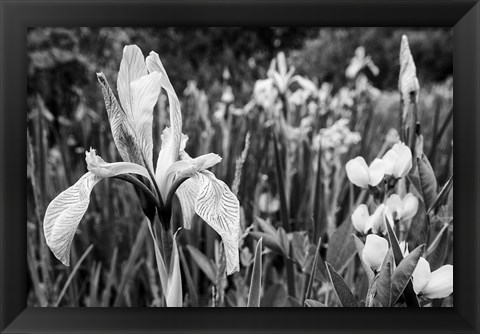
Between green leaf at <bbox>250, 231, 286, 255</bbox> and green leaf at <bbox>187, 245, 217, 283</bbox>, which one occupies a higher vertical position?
green leaf at <bbox>250, 231, 286, 255</bbox>

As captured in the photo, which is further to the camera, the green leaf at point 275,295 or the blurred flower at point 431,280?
the green leaf at point 275,295

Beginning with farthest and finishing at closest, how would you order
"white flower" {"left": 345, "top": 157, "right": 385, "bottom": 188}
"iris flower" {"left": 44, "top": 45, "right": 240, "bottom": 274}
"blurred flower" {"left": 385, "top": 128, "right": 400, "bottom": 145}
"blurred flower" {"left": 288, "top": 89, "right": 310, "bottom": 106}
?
"blurred flower" {"left": 288, "top": 89, "right": 310, "bottom": 106}, "blurred flower" {"left": 385, "top": 128, "right": 400, "bottom": 145}, "white flower" {"left": 345, "top": 157, "right": 385, "bottom": 188}, "iris flower" {"left": 44, "top": 45, "right": 240, "bottom": 274}

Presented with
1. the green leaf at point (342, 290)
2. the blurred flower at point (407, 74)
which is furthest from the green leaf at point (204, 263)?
the blurred flower at point (407, 74)

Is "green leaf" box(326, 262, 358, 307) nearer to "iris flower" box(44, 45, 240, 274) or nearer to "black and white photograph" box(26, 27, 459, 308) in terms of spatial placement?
"black and white photograph" box(26, 27, 459, 308)

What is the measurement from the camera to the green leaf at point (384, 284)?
0.44 meters

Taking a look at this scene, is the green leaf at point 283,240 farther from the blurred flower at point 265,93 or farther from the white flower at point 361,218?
the blurred flower at point 265,93

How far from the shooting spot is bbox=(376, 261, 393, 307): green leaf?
0.44m

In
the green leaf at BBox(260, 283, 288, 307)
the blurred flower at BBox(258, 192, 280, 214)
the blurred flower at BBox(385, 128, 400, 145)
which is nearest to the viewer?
the green leaf at BBox(260, 283, 288, 307)

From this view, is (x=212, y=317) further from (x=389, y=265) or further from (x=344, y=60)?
(x=344, y=60)

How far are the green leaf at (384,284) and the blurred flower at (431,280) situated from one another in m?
0.03

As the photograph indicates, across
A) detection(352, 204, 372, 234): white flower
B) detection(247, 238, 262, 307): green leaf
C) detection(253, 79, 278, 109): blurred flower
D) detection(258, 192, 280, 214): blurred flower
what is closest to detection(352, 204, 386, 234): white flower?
detection(352, 204, 372, 234): white flower

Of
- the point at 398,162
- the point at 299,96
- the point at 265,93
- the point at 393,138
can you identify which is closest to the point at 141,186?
the point at 398,162
